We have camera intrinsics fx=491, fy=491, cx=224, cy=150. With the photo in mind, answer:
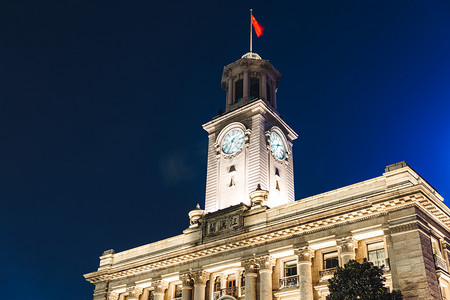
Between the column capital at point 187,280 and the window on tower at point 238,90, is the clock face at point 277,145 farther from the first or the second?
the column capital at point 187,280

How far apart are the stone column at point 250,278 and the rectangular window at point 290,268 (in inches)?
111

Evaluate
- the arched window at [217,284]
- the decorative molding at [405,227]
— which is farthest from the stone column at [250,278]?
the decorative molding at [405,227]

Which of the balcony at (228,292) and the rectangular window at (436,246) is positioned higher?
the rectangular window at (436,246)

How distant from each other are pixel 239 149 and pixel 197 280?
17.0 meters

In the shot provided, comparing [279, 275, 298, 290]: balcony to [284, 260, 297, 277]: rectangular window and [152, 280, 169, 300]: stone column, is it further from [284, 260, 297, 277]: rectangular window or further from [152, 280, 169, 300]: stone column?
[152, 280, 169, 300]: stone column

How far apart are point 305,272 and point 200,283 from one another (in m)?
11.6

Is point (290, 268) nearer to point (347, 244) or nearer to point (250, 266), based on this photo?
point (250, 266)

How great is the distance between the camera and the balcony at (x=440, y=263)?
37.4m

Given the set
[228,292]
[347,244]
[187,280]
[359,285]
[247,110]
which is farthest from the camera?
[247,110]

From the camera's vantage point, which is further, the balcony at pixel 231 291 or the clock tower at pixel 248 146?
the clock tower at pixel 248 146

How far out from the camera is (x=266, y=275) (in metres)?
43.7

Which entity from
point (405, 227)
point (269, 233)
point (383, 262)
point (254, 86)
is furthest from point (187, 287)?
point (254, 86)

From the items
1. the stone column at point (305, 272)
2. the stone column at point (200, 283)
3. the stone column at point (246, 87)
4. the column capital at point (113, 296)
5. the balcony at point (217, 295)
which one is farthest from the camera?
the stone column at point (246, 87)

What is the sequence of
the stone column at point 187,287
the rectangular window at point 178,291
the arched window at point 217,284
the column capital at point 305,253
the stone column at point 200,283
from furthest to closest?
the rectangular window at point 178,291 < the stone column at point 187,287 < the arched window at point 217,284 < the stone column at point 200,283 < the column capital at point 305,253
